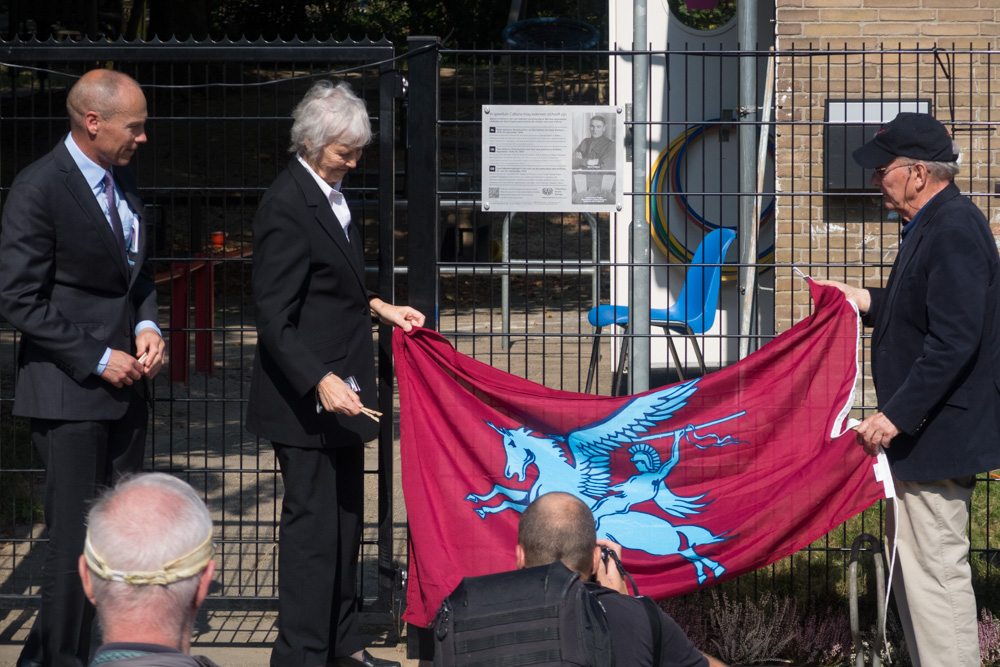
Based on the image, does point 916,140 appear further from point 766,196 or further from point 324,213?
point 766,196

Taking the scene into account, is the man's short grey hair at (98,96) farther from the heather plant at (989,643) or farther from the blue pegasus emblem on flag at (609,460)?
the heather plant at (989,643)

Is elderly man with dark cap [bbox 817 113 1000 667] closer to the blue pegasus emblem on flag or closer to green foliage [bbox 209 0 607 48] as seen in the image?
the blue pegasus emblem on flag

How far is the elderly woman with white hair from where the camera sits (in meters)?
3.84

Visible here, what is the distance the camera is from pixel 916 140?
362 cm

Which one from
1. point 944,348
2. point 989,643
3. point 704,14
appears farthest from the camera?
point 704,14

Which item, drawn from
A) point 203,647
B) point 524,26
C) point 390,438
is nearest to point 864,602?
point 390,438

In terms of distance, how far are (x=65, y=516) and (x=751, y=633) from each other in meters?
2.61

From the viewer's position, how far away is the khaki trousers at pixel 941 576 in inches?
143

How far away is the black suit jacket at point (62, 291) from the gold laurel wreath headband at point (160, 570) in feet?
5.91

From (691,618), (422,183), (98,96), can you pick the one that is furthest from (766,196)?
(98,96)

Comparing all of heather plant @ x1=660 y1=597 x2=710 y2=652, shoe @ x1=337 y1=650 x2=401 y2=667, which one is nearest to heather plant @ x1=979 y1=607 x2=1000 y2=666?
heather plant @ x1=660 y1=597 x2=710 y2=652

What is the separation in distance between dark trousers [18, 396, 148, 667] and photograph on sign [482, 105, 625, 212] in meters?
1.76

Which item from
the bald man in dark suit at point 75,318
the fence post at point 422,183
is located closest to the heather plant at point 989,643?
the fence post at point 422,183

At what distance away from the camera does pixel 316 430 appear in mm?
4000
